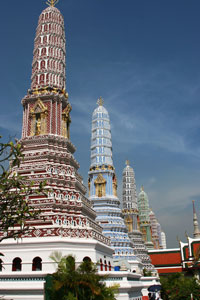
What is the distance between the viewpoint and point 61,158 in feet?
92.1

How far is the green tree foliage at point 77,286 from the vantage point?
13820 millimetres

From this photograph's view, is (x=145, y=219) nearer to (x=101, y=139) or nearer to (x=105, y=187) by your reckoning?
(x=105, y=187)

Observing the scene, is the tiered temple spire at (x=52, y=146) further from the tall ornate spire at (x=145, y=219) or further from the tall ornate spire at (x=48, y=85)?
the tall ornate spire at (x=145, y=219)

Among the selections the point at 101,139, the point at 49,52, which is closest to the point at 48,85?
the point at 49,52

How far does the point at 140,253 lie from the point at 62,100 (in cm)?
3609

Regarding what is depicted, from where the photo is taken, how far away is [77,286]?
13.9 metres

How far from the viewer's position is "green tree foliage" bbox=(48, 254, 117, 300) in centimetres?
1382

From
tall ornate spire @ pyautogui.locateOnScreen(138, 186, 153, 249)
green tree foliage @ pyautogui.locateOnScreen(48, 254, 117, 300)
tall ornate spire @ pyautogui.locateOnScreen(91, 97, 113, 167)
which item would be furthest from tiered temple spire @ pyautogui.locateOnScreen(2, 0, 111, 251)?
tall ornate spire @ pyautogui.locateOnScreen(138, 186, 153, 249)

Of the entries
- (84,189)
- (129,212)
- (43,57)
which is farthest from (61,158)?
(129,212)

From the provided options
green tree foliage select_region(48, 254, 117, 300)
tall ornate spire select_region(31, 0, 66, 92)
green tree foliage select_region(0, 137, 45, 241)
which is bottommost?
green tree foliage select_region(48, 254, 117, 300)

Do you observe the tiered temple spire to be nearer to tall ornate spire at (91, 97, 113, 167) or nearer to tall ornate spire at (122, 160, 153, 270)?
tall ornate spire at (91, 97, 113, 167)

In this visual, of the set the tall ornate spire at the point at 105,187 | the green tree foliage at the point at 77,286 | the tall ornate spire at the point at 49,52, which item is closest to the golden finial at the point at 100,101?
the tall ornate spire at the point at 105,187

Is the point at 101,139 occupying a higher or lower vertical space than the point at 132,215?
higher

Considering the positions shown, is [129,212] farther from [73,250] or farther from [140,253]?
[73,250]
